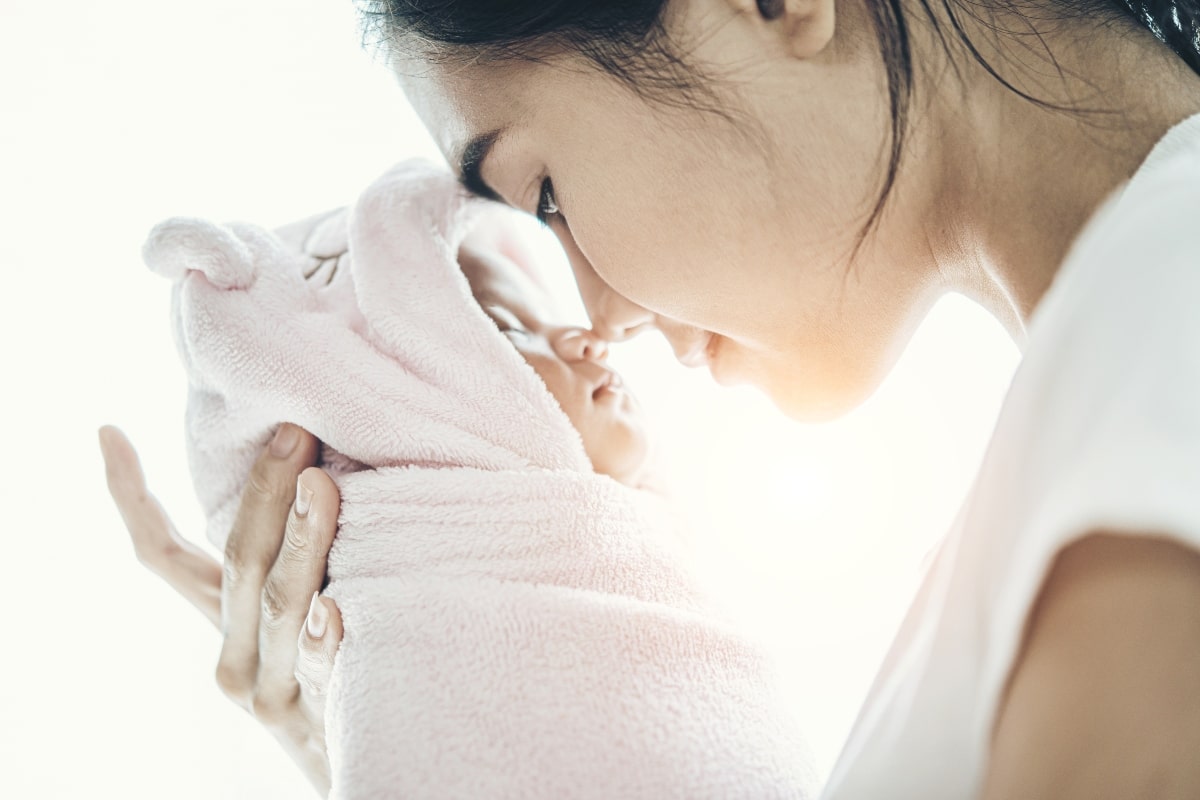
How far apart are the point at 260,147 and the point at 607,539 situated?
0.98 m

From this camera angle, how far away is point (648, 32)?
66cm

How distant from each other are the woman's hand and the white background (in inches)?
8.5

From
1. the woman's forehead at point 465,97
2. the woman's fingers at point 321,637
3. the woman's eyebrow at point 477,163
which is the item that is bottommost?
the woman's fingers at point 321,637

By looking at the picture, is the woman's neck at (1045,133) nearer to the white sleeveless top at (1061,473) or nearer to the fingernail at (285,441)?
the white sleeveless top at (1061,473)

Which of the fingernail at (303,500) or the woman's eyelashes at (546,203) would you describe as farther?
the fingernail at (303,500)

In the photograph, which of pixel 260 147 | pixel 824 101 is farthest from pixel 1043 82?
pixel 260 147

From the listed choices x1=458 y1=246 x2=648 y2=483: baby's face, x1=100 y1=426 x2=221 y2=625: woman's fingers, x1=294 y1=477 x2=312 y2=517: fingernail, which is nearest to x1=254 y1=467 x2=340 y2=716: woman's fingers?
x1=294 y1=477 x2=312 y2=517: fingernail

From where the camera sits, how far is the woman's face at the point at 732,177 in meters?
0.67

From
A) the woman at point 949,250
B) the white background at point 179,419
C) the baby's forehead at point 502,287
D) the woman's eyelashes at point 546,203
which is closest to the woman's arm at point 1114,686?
the woman at point 949,250

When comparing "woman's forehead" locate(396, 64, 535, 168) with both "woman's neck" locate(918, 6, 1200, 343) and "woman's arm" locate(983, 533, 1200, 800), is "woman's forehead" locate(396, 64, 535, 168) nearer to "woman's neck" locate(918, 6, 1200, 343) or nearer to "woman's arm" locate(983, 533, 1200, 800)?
"woman's neck" locate(918, 6, 1200, 343)

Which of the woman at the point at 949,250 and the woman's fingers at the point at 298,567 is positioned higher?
the woman at the point at 949,250

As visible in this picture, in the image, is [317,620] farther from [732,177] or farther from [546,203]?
[732,177]

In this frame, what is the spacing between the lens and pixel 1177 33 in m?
0.72

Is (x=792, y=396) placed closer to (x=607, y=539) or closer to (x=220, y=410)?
(x=607, y=539)
